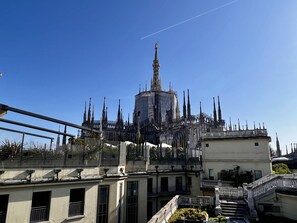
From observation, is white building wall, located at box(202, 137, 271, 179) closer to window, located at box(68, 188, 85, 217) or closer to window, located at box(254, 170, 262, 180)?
window, located at box(254, 170, 262, 180)

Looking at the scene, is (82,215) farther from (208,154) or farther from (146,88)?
(146,88)

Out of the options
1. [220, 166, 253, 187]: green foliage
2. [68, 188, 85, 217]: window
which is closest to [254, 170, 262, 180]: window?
[220, 166, 253, 187]: green foliage

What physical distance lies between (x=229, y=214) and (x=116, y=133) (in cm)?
6834

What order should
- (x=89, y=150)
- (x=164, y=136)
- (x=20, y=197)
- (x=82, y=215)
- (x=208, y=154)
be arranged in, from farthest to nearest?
(x=164, y=136) → (x=208, y=154) → (x=89, y=150) → (x=82, y=215) → (x=20, y=197)

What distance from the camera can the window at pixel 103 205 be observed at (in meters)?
Answer: 14.6

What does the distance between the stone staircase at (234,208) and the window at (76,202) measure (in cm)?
1039

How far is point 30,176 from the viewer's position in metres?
11.0

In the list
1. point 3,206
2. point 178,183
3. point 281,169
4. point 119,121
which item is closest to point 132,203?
point 3,206

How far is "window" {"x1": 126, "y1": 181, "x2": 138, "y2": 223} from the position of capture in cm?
1744

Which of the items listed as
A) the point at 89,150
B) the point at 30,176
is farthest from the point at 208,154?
the point at 30,176

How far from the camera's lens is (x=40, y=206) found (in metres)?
11.3

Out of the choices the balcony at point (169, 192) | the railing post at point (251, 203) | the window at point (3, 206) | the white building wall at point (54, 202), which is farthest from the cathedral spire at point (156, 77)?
the window at point (3, 206)

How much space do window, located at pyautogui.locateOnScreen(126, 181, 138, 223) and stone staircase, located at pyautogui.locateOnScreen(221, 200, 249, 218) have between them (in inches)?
295

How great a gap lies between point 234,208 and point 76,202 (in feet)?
39.5
